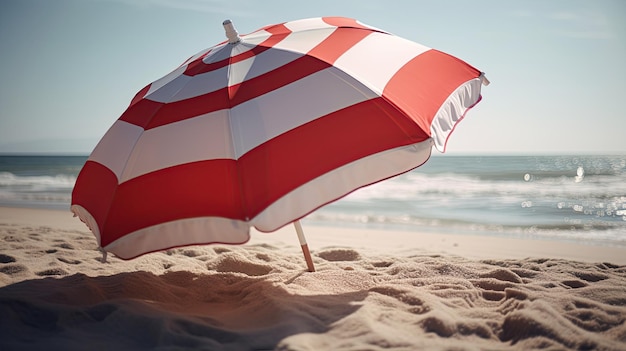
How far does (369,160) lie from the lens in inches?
77.0

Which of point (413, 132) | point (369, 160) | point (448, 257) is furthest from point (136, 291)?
point (448, 257)

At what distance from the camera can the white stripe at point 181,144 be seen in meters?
2.09

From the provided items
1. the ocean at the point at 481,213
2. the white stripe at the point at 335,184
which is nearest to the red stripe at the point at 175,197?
the white stripe at the point at 335,184

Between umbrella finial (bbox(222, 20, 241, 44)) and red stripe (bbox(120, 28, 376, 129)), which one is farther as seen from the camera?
umbrella finial (bbox(222, 20, 241, 44))

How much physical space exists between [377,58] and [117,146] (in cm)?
148

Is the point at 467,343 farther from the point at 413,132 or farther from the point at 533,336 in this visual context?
the point at 413,132

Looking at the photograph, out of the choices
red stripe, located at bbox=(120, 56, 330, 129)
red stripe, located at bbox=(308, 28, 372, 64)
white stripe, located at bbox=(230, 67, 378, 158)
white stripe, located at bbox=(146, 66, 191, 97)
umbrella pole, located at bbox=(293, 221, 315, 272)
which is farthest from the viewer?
umbrella pole, located at bbox=(293, 221, 315, 272)

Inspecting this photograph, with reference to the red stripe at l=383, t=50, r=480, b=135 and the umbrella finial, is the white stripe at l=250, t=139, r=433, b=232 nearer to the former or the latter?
the red stripe at l=383, t=50, r=480, b=135

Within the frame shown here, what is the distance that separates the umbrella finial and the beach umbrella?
0.27 ft

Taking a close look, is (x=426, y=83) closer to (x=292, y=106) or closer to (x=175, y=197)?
(x=292, y=106)

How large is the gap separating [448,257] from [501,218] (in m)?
4.27

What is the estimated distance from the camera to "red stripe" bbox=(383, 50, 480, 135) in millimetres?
2111

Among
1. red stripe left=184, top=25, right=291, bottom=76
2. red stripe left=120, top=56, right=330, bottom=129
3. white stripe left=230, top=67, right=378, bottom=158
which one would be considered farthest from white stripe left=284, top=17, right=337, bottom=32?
white stripe left=230, top=67, right=378, bottom=158

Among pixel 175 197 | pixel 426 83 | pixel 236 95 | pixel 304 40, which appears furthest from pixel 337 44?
pixel 175 197
